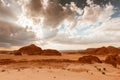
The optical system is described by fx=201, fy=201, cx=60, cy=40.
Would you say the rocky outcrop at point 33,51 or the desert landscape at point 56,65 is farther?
the rocky outcrop at point 33,51

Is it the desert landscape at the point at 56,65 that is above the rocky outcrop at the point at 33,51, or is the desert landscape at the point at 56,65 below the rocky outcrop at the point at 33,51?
below

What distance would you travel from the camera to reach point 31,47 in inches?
2758

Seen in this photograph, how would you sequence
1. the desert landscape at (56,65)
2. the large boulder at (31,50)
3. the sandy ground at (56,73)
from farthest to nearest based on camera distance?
the large boulder at (31,50) → the desert landscape at (56,65) → the sandy ground at (56,73)

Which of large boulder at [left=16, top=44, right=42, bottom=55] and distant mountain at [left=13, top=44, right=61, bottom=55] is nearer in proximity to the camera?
large boulder at [left=16, top=44, right=42, bottom=55]

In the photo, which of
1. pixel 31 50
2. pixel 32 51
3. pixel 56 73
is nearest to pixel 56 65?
pixel 56 73

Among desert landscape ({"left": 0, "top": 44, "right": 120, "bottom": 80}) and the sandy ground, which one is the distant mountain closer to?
desert landscape ({"left": 0, "top": 44, "right": 120, "bottom": 80})

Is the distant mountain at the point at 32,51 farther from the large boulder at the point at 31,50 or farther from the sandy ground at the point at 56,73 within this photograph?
the sandy ground at the point at 56,73

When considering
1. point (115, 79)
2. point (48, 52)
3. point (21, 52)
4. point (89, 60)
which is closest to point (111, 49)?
point (48, 52)

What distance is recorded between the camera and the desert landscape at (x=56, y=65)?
18294 millimetres

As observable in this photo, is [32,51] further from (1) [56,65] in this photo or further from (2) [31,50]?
(1) [56,65]

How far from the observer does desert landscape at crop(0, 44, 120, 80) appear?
18.3 meters

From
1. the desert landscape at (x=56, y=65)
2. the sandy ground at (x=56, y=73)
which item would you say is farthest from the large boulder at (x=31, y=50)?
the sandy ground at (x=56, y=73)

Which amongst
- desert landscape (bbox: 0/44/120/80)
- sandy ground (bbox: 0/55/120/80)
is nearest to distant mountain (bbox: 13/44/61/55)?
desert landscape (bbox: 0/44/120/80)

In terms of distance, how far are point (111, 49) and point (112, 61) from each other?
59005 mm
